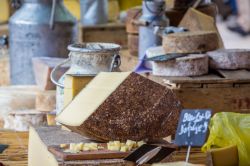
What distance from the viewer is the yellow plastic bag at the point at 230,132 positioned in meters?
1.99

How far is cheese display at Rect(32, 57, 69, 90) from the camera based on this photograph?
11.1ft

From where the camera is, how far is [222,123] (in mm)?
2066

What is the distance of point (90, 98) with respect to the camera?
2.06 metres

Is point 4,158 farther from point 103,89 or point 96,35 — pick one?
point 96,35

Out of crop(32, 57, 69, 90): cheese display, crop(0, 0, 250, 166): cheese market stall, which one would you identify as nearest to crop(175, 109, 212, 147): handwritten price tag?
crop(0, 0, 250, 166): cheese market stall

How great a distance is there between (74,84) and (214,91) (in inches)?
34.3

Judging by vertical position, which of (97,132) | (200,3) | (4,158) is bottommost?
(4,158)

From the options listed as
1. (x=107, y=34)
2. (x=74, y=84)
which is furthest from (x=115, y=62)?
(x=107, y=34)

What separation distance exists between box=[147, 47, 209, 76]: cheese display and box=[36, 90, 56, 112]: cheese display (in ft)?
1.67

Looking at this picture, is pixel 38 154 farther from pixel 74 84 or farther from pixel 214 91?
pixel 214 91

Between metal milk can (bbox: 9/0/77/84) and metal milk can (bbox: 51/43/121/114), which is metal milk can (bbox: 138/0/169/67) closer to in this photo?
metal milk can (bbox: 9/0/77/84)

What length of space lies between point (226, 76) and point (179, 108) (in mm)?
935

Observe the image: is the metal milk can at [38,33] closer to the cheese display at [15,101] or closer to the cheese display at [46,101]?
the cheese display at [15,101]

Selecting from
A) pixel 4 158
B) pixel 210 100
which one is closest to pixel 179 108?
pixel 4 158
